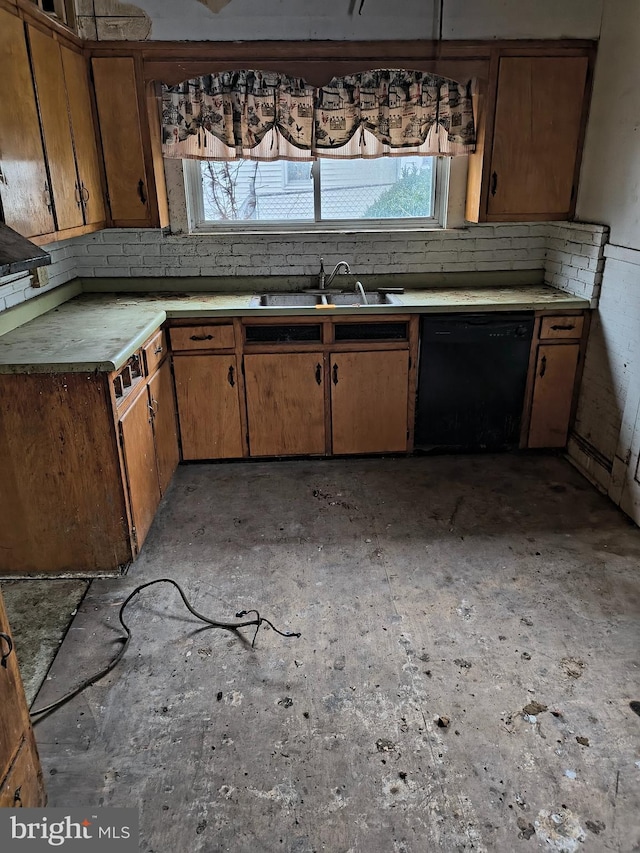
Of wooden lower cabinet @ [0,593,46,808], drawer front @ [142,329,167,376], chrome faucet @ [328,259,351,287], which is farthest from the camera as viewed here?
chrome faucet @ [328,259,351,287]

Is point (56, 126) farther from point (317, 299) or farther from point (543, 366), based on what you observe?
point (543, 366)

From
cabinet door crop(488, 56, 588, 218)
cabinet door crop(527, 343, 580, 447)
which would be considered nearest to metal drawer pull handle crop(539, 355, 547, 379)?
cabinet door crop(527, 343, 580, 447)

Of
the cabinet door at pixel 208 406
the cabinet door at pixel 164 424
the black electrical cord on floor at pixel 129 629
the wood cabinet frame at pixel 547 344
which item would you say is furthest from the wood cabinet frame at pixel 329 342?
the black electrical cord on floor at pixel 129 629

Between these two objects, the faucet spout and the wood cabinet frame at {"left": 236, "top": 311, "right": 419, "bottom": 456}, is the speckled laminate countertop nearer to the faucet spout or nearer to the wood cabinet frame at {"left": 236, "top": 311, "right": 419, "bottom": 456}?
the wood cabinet frame at {"left": 236, "top": 311, "right": 419, "bottom": 456}

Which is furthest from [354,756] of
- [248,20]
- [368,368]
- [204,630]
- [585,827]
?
[248,20]

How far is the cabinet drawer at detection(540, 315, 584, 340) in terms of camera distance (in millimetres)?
3643

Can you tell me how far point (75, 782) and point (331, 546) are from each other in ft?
4.88

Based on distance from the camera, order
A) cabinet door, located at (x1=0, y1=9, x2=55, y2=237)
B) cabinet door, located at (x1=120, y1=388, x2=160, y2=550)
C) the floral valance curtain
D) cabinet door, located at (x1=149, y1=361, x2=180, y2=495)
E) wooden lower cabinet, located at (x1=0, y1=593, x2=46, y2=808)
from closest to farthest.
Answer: wooden lower cabinet, located at (x1=0, y1=593, x2=46, y2=808)
cabinet door, located at (x1=0, y1=9, x2=55, y2=237)
cabinet door, located at (x1=120, y1=388, x2=160, y2=550)
cabinet door, located at (x1=149, y1=361, x2=180, y2=495)
the floral valance curtain

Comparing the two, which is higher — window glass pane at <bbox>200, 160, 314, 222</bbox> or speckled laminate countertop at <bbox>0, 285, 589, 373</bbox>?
window glass pane at <bbox>200, 160, 314, 222</bbox>

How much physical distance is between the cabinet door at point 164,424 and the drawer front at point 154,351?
54 millimetres

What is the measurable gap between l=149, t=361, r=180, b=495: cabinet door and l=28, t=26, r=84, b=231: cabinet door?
0.88m

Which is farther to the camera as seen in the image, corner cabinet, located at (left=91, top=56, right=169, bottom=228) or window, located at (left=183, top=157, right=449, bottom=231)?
window, located at (left=183, top=157, right=449, bottom=231)

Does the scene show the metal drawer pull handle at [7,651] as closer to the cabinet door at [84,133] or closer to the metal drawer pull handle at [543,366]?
the cabinet door at [84,133]

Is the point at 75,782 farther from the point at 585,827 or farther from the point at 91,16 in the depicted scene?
the point at 91,16
